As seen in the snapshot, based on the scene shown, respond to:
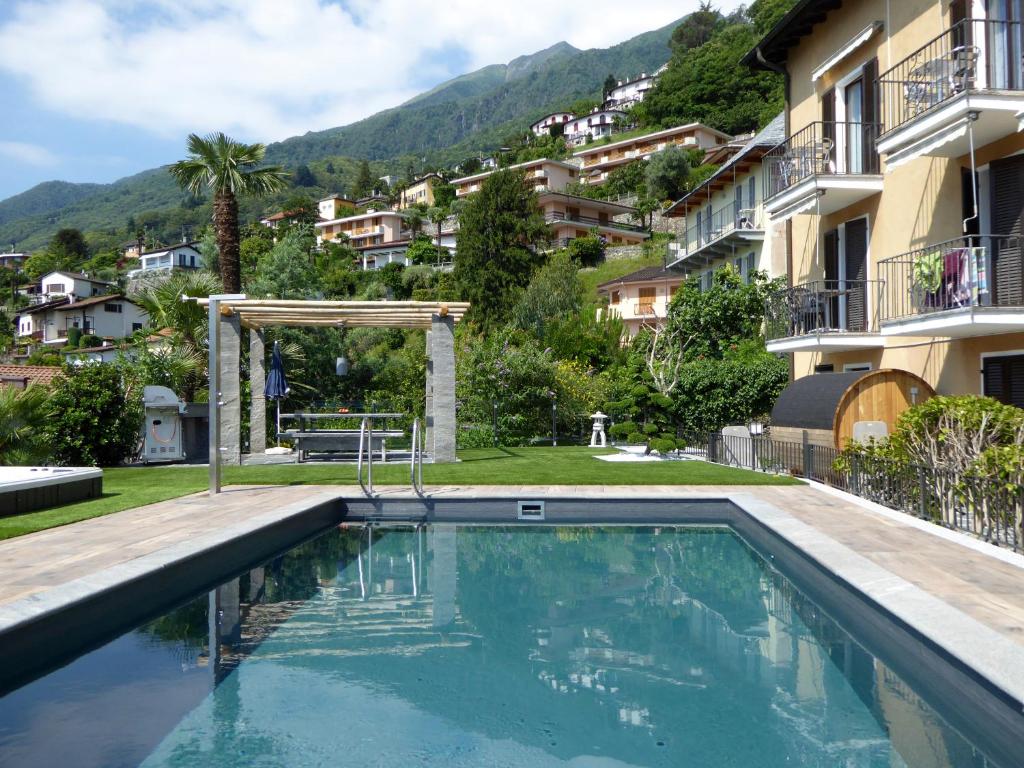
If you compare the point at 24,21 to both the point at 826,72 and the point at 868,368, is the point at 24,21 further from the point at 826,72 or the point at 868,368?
the point at 868,368

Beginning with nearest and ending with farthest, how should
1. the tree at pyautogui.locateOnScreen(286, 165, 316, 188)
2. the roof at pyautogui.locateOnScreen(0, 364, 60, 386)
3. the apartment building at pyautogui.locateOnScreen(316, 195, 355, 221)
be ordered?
the roof at pyautogui.locateOnScreen(0, 364, 60, 386)
the apartment building at pyautogui.locateOnScreen(316, 195, 355, 221)
the tree at pyautogui.locateOnScreen(286, 165, 316, 188)

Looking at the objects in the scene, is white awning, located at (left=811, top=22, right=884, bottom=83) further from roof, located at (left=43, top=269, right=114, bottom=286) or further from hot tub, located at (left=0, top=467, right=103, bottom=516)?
roof, located at (left=43, top=269, right=114, bottom=286)

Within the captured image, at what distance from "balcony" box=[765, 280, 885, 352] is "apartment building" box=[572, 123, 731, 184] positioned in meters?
64.7

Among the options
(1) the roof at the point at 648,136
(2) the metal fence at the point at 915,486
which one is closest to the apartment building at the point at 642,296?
(2) the metal fence at the point at 915,486

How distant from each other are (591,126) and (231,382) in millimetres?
115771

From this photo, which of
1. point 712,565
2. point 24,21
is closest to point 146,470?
point 712,565

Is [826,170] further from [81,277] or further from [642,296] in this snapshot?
[81,277]

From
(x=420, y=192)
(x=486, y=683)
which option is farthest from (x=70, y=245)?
(x=486, y=683)

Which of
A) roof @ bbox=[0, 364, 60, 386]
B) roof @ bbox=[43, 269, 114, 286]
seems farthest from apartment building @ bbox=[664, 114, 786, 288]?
roof @ bbox=[43, 269, 114, 286]

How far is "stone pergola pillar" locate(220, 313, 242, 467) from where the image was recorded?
17.8m

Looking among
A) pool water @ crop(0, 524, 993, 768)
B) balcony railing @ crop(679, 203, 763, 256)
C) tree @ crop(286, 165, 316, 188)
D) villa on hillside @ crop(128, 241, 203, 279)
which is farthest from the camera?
tree @ crop(286, 165, 316, 188)

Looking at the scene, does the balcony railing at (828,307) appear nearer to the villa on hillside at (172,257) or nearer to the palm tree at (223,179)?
the palm tree at (223,179)

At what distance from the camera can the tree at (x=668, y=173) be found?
72.2m

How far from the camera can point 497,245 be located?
5162cm
